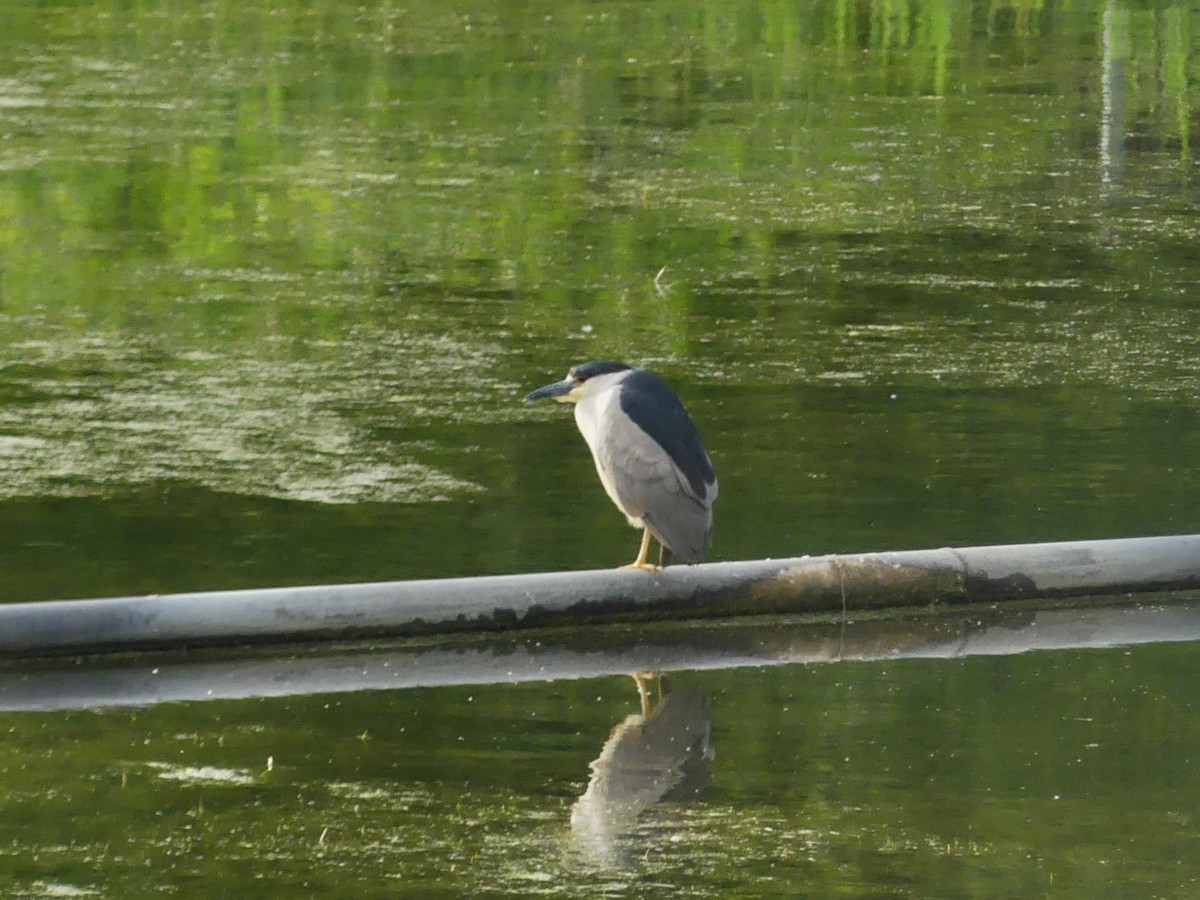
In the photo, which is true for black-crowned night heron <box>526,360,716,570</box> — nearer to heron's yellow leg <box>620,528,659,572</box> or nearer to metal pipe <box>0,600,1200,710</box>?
heron's yellow leg <box>620,528,659,572</box>

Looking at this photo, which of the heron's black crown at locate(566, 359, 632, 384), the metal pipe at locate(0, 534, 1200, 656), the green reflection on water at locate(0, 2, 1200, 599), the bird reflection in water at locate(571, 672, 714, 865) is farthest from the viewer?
the green reflection on water at locate(0, 2, 1200, 599)

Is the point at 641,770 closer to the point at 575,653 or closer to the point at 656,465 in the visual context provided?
the point at 575,653

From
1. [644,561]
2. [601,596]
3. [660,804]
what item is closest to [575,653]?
[601,596]

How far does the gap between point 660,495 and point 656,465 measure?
9 centimetres

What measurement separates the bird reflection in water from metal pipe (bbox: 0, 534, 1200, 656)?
1.18 feet

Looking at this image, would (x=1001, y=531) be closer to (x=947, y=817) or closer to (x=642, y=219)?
(x=947, y=817)

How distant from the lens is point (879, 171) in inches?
624

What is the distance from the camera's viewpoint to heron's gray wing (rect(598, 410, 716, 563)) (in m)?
7.35

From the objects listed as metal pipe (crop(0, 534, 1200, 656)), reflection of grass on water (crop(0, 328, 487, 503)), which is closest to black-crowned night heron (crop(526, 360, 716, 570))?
metal pipe (crop(0, 534, 1200, 656))

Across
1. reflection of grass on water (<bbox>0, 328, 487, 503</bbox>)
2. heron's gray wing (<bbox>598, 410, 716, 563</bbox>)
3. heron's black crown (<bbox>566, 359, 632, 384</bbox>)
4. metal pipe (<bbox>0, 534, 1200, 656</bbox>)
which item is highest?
heron's black crown (<bbox>566, 359, 632, 384</bbox>)

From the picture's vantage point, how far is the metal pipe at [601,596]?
6863mm

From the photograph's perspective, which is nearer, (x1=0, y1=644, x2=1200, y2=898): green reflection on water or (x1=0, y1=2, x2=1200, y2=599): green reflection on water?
(x1=0, y1=644, x2=1200, y2=898): green reflection on water

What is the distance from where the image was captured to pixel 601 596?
23.7 feet

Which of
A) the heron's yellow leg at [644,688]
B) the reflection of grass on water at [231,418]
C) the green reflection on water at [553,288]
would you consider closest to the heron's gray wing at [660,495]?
the heron's yellow leg at [644,688]
